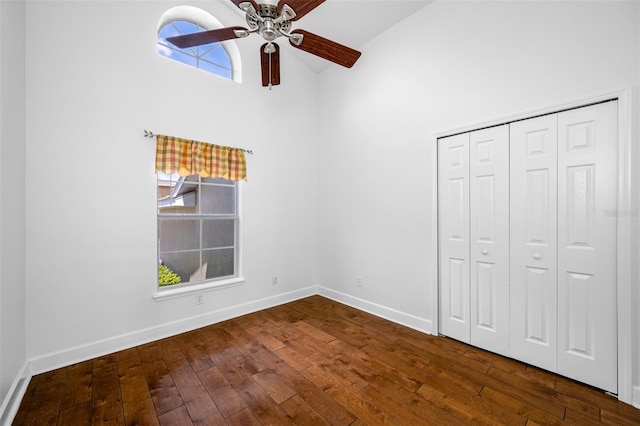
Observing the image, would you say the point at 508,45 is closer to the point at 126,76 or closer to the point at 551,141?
the point at 551,141

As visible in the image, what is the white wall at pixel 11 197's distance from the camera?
5.55 ft

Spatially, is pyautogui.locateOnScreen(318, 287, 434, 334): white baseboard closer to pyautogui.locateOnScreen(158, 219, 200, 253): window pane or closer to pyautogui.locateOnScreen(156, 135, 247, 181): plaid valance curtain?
pyautogui.locateOnScreen(158, 219, 200, 253): window pane

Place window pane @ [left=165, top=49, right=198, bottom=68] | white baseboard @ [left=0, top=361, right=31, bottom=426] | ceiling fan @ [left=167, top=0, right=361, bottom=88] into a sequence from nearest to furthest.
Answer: white baseboard @ [left=0, top=361, right=31, bottom=426]
ceiling fan @ [left=167, top=0, right=361, bottom=88]
window pane @ [left=165, top=49, right=198, bottom=68]

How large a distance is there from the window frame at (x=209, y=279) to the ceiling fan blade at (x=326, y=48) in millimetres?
1818

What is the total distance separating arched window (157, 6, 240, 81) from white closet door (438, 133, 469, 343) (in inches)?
109

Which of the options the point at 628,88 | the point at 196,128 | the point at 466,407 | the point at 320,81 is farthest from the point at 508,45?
the point at 196,128

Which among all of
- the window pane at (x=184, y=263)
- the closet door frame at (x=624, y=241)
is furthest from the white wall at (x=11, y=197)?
the closet door frame at (x=624, y=241)

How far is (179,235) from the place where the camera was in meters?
3.01

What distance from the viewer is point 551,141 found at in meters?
2.12

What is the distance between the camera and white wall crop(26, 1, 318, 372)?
221 cm

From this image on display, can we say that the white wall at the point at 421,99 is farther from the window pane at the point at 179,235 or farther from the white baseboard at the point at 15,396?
the white baseboard at the point at 15,396

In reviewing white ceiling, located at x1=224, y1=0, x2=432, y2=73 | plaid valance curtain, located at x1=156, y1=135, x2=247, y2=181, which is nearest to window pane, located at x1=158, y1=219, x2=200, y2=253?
plaid valance curtain, located at x1=156, y1=135, x2=247, y2=181

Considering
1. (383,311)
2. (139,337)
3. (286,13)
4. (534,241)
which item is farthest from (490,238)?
(139,337)

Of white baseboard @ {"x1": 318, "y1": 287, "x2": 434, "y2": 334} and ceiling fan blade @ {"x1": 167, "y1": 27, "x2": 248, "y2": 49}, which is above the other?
ceiling fan blade @ {"x1": 167, "y1": 27, "x2": 248, "y2": 49}
